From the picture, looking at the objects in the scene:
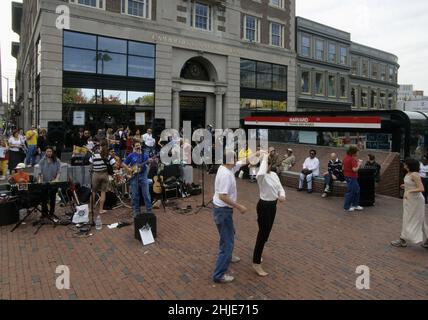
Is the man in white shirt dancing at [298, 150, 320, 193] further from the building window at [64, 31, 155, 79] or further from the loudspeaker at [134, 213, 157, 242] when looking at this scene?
the building window at [64, 31, 155, 79]

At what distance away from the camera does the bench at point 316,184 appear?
511 inches

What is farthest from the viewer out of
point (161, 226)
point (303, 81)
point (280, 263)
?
point (303, 81)

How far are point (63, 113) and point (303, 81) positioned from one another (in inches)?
950

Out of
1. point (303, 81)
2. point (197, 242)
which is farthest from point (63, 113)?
point (303, 81)

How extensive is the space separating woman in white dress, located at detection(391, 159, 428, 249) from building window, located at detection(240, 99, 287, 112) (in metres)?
22.1

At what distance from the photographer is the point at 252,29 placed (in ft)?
96.3

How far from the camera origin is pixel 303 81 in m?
35.9

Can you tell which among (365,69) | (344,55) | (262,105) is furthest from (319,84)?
(365,69)

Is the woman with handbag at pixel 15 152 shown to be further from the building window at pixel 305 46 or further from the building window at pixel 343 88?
the building window at pixel 343 88

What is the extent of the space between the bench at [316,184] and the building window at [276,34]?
19.2m

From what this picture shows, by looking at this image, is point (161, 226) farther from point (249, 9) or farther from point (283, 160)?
point (249, 9)

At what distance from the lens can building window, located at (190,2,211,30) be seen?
25812mm

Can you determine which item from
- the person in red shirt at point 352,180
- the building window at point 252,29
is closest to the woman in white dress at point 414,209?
the person in red shirt at point 352,180

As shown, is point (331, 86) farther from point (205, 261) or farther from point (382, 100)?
point (205, 261)
